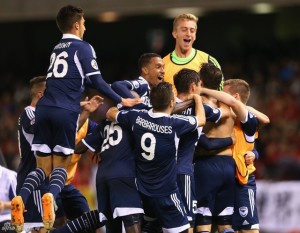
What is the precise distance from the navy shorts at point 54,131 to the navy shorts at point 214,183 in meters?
1.48

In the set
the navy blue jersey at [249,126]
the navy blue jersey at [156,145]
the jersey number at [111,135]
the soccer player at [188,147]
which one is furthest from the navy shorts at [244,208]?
the jersey number at [111,135]

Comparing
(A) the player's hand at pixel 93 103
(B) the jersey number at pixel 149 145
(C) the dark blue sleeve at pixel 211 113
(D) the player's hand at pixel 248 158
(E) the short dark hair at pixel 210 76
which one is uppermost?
(E) the short dark hair at pixel 210 76

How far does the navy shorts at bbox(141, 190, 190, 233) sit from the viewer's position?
10742mm

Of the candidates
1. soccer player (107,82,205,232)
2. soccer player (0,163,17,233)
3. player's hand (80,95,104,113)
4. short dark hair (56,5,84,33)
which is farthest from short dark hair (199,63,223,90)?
soccer player (0,163,17,233)

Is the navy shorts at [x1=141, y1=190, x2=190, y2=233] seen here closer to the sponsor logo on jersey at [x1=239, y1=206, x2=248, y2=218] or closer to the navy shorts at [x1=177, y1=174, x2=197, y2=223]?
the navy shorts at [x1=177, y1=174, x2=197, y2=223]

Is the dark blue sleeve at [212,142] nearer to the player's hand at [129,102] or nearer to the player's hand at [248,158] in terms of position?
the player's hand at [248,158]

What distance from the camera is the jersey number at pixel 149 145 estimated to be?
10.6 m

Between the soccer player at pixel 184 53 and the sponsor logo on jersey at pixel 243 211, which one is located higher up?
the soccer player at pixel 184 53

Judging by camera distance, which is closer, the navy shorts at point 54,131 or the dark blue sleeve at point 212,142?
the navy shorts at point 54,131

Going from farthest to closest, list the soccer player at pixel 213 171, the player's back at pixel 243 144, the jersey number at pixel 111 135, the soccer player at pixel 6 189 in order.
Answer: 1. the soccer player at pixel 6 189
2. the player's back at pixel 243 144
3. the soccer player at pixel 213 171
4. the jersey number at pixel 111 135

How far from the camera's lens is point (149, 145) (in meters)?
10.7

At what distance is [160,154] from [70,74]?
1.33m

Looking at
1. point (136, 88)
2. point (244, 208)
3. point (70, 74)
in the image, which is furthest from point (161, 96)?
point (244, 208)

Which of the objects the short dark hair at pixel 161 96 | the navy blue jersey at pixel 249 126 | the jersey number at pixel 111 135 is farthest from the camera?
the navy blue jersey at pixel 249 126
